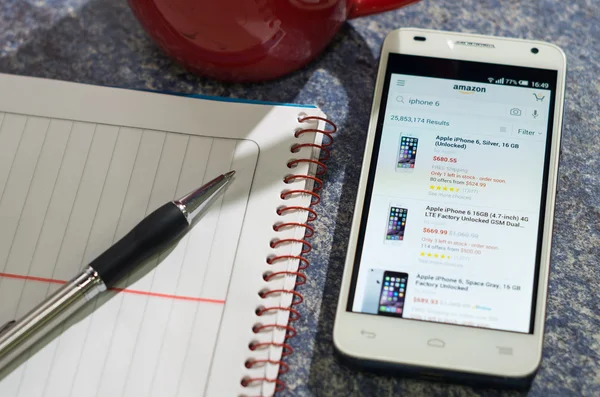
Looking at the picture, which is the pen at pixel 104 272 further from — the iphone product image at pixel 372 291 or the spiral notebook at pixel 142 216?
the iphone product image at pixel 372 291

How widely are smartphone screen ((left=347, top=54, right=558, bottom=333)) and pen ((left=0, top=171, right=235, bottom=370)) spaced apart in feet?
0.36

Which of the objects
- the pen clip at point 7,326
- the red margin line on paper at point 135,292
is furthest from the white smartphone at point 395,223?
the pen clip at point 7,326

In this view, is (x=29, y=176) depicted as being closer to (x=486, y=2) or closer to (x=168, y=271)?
(x=168, y=271)

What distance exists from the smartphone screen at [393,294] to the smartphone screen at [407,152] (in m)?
0.07

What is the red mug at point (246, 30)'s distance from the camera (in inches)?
13.7

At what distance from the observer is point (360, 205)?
1.24 ft

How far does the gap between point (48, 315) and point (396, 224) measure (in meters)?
Answer: 0.21

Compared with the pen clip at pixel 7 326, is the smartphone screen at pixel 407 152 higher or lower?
higher

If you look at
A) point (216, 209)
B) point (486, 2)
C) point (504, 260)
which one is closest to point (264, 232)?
point (216, 209)

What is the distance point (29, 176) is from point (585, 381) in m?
0.36

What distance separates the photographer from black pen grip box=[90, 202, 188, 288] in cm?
36

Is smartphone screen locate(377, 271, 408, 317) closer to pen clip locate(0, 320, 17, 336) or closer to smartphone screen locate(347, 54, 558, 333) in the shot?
smartphone screen locate(347, 54, 558, 333)

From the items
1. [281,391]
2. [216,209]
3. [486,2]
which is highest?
[486,2]

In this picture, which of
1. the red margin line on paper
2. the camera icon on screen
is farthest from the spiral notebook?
the camera icon on screen
